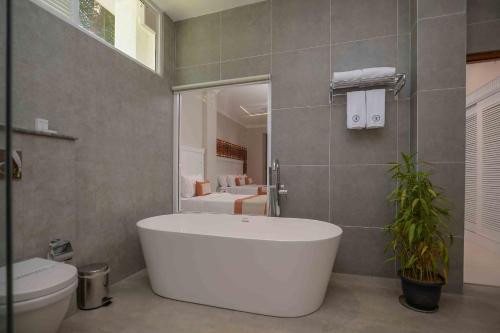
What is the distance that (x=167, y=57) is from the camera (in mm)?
2943

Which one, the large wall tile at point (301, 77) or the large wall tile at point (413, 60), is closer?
the large wall tile at point (413, 60)

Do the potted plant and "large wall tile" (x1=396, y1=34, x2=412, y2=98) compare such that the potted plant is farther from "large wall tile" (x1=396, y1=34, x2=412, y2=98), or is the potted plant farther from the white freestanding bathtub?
"large wall tile" (x1=396, y1=34, x2=412, y2=98)

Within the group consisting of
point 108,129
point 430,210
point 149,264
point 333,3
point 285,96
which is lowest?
point 149,264

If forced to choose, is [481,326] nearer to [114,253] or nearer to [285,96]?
[285,96]

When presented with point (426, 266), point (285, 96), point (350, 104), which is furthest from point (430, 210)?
point (285, 96)

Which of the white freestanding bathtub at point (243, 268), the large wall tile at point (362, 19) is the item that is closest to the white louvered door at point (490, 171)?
the large wall tile at point (362, 19)

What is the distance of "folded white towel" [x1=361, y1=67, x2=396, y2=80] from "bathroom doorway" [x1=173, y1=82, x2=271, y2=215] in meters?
0.96

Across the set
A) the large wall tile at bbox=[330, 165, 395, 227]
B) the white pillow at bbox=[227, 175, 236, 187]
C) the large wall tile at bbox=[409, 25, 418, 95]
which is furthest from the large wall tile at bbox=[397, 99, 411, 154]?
the white pillow at bbox=[227, 175, 236, 187]

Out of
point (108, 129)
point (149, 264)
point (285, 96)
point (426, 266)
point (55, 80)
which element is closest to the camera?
point (55, 80)

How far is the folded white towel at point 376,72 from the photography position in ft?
7.16

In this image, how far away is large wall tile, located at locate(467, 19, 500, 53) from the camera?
7.12ft

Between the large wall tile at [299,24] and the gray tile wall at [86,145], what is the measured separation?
→ 1.30 m

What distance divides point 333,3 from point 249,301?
2.76 meters

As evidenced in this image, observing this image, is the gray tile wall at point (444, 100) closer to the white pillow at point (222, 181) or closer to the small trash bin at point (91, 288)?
the white pillow at point (222, 181)
